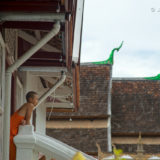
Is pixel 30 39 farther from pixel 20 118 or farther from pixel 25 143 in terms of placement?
pixel 25 143

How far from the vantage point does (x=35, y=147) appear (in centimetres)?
587

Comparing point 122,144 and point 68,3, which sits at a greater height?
point 122,144

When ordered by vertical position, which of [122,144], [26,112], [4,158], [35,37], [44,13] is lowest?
[4,158]

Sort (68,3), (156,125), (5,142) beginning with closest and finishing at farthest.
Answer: (68,3) → (5,142) → (156,125)

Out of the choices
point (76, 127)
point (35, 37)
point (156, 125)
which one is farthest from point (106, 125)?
point (35, 37)

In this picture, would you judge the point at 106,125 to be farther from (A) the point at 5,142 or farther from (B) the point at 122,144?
(A) the point at 5,142

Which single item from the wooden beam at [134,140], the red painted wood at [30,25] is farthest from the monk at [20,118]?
the wooden beam at [134,140]

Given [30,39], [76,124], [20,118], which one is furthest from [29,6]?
[76,124]

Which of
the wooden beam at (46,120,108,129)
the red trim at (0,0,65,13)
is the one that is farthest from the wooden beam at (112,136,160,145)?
the red trim at (0,0,65,13)

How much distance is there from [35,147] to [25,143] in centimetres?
14

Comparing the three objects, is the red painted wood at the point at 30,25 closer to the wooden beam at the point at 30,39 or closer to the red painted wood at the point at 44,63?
the red painted wood at the point at 44,63

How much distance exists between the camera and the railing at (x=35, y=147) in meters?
5.75

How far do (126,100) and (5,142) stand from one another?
1220 inches

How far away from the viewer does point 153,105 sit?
36.9 m
